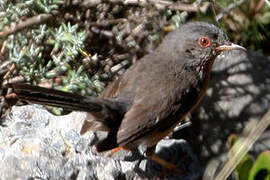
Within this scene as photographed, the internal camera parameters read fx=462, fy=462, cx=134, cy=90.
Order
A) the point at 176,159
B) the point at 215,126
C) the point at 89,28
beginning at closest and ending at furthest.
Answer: the point at 176,159
the point at 89,28
the point at 215,126

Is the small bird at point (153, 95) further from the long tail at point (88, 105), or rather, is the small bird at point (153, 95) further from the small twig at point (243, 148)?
the small twig at point (243, 148)

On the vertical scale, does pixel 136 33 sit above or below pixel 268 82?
above

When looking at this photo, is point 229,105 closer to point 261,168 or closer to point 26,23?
point 26,23

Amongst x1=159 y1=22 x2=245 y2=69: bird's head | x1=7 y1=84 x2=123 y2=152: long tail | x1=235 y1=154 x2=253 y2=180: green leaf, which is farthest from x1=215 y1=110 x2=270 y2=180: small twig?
x1=159 y1=22 x2=245 y2=69: bird's head

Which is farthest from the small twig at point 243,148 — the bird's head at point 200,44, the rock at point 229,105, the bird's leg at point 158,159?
the rock at point 229,105

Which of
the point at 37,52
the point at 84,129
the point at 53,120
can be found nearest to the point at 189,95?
the point at 84,129

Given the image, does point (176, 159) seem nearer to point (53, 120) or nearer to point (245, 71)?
point (53, 120)

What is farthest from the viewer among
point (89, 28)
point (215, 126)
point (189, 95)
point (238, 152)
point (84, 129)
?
point (215, 126)

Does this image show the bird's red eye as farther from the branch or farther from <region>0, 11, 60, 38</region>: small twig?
<region>0, 11, 60, 38</region>: small twig
